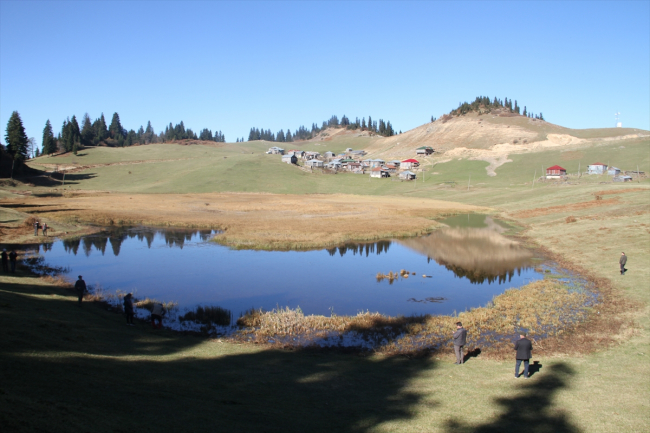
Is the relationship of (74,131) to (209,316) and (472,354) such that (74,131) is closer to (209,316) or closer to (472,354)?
(209,316)

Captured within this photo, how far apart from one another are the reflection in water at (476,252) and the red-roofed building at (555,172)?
265ft

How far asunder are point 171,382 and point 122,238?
43.7 metres

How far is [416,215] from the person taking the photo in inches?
3059

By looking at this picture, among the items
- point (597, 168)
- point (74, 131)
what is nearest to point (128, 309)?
point (597, 168)

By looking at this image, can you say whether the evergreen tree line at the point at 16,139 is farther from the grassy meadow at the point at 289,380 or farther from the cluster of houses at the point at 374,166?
the grassy meadow at the point at 289,380

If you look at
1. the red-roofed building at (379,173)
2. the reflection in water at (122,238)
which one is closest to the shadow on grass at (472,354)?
the reflection in water at (122,238)

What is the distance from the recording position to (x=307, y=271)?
120ft

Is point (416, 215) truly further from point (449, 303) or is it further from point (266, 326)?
point (266, 326)

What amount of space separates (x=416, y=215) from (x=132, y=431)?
71949 mm

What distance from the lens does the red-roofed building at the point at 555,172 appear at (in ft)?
420

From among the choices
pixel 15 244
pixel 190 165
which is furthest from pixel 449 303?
pixel 190 165

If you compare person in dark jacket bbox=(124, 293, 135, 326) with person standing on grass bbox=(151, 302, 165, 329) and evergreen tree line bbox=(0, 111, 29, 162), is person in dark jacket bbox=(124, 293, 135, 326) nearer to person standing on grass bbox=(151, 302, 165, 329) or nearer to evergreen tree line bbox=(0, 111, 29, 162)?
person standing on grass bbox=(151, 302, 165, 329)

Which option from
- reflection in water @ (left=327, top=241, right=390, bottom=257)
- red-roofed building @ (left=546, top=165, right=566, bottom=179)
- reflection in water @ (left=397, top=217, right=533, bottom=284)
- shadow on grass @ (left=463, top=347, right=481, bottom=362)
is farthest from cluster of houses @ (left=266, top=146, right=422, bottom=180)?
shadow on grass @ (left=463, top=347, right=481, bottom=362)

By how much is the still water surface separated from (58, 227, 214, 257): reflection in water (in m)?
0.11
